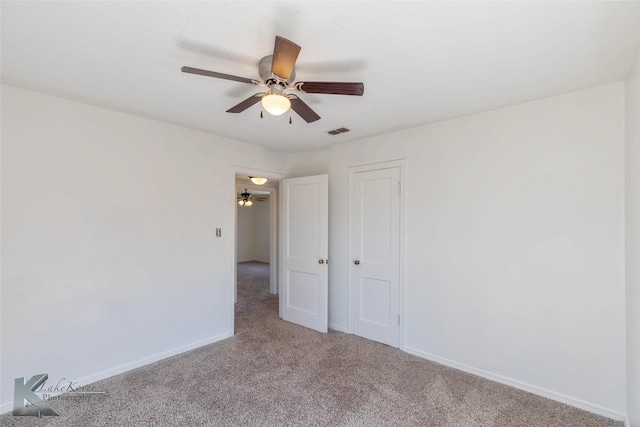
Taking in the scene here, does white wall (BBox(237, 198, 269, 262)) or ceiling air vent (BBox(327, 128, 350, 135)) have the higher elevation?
ceiling air vent (BBox(327, 128, 350, 135))

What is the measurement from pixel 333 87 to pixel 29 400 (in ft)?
10.4

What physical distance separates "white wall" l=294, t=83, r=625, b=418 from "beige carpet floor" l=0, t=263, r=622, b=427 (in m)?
0.27

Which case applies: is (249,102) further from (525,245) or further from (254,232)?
(254,232)

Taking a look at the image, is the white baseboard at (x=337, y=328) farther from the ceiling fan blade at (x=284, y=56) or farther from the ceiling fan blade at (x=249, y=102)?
the ceiling fan blade at (x=284, y=56)

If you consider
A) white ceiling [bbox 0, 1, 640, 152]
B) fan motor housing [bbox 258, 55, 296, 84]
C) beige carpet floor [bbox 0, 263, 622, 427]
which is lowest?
beige carpet floor [bbox 0, 263, 622, 427]

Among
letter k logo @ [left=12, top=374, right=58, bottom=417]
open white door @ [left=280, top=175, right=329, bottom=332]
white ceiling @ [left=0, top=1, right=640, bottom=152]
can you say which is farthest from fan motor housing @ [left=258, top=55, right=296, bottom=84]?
letter k logo @ [left=12, top=374, right=58, bottom=417]

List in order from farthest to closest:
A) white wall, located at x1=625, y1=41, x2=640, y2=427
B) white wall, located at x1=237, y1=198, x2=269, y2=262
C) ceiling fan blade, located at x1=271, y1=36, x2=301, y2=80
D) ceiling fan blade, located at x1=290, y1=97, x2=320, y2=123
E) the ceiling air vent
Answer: white wall, located at x1=237, y1=198, x2=269, y2=262 → the ceiling air vent → ceiling fan blade, located at x1=290, y1=97, x2=320, y2=123 → white wall, located at x1=625, y1=41, x2=640, y2=427 → ceiling fan blade, located at x1=271, y1=36, x2=301, y2=80

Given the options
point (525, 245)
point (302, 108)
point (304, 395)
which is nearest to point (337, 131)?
point (302, 108)

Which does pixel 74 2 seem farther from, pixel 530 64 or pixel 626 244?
pixel 626 244

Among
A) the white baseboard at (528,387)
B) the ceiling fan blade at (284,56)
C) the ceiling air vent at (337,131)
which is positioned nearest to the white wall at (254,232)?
the ceiling air vent at (337,131)

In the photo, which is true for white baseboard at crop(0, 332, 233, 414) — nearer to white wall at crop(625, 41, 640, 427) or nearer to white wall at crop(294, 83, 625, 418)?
white wall at crop(294, 83, 625, 418)

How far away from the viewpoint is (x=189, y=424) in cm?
202

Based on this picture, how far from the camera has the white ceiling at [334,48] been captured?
1403mm

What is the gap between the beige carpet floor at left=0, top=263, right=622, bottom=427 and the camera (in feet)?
6.79
